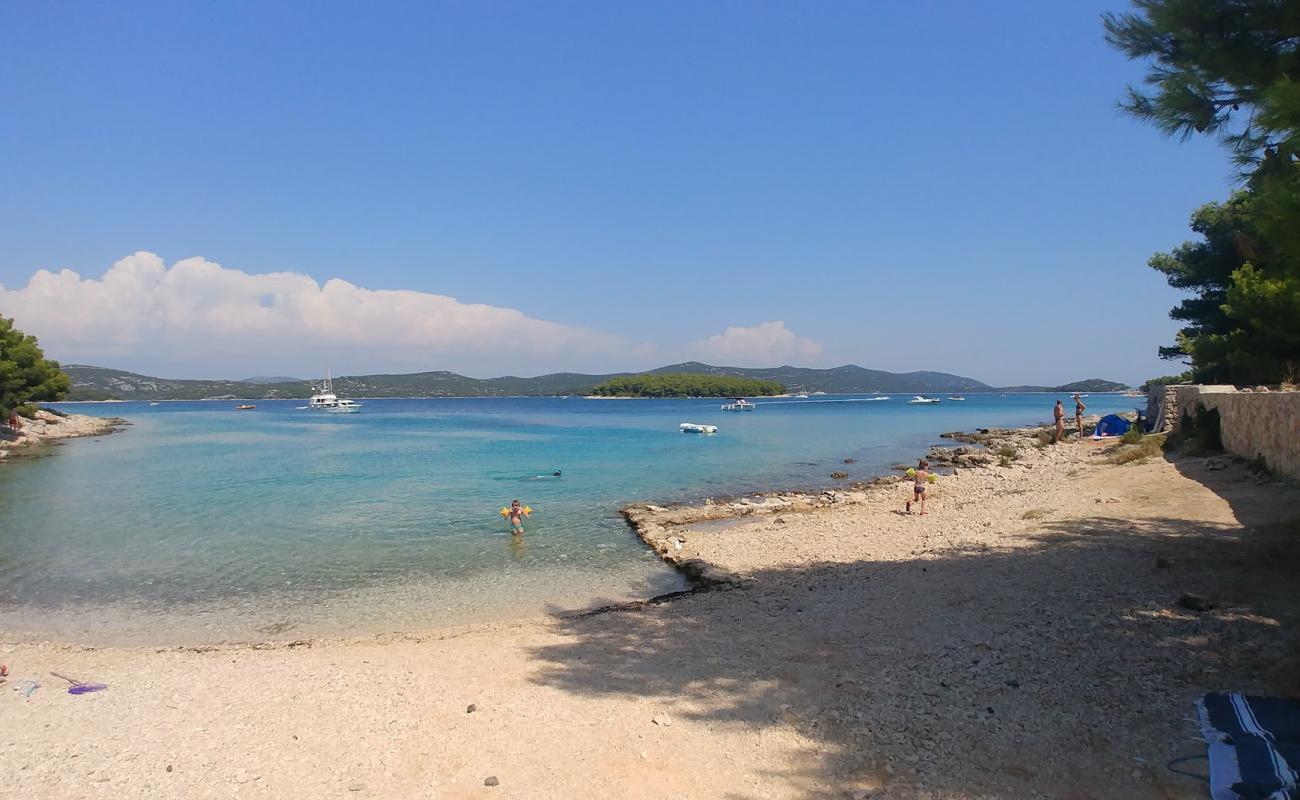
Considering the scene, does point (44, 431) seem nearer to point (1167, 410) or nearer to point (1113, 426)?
point (1167, 410)

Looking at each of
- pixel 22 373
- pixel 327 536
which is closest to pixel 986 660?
pixel 327 536

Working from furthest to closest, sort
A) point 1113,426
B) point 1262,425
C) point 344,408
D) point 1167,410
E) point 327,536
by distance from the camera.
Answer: point 344,408 → point 1113,426 → point 1167,410 → point 327,536 → point 1262,425

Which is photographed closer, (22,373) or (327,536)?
(327,536)

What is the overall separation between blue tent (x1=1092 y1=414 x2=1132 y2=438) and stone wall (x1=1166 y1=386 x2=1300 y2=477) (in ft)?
43.2

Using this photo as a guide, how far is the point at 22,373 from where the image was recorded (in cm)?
4878

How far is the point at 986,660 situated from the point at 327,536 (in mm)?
17111

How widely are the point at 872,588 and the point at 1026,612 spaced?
251cm

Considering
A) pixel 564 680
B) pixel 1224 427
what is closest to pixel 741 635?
pixel 564 680

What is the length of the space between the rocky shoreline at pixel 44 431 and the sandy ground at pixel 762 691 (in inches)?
1833

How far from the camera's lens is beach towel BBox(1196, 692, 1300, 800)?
3904 millimetres

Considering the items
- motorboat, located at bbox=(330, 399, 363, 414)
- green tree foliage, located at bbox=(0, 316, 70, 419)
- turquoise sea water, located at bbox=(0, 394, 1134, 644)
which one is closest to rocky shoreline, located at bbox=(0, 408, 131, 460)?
green tree foliage, located at bbox=(0, 316, 70, 419)

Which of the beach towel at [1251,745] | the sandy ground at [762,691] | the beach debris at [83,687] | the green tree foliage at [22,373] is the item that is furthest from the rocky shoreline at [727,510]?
the green tree foliage at [22,373]

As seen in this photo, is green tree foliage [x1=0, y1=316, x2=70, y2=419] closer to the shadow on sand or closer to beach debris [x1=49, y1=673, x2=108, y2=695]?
beach debris [x1=49, y1=673, x2=108, y2=695]

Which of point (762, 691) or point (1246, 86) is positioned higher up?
point (1246, 86)
